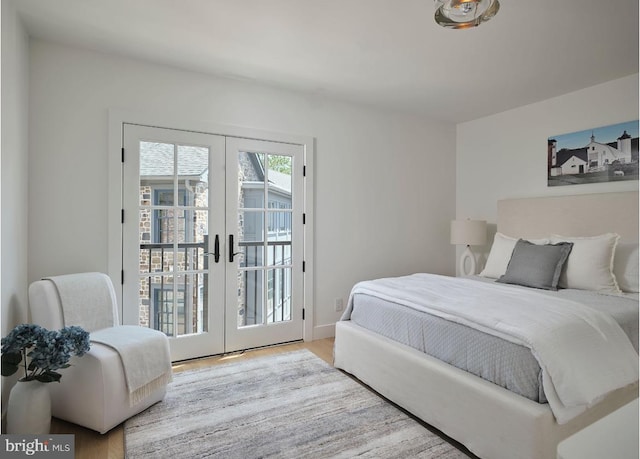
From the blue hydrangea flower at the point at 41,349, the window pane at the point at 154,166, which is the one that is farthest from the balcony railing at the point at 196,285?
the blue hydrangea flower at the point at 41,349

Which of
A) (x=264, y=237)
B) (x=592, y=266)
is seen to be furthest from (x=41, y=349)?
(x=592, y=266)

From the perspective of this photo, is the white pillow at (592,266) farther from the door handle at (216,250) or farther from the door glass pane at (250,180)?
the door handle at (216,250)

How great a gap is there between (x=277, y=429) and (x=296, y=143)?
8.13ft

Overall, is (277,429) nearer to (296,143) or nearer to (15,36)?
(296,143)

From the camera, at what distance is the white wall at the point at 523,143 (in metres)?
3.27

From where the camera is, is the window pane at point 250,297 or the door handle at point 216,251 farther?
the window pane at point 250,297

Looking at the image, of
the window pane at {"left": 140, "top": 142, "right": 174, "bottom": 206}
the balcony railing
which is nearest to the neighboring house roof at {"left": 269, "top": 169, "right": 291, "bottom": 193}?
the balcony railing

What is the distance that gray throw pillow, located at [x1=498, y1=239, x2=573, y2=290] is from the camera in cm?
278

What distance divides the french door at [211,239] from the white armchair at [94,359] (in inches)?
18.8

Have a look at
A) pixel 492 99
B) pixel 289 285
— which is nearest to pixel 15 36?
pixel 289 285

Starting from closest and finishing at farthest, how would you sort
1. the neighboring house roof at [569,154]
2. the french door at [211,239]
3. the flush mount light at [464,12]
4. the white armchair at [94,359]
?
the flush mount light at [464,12], the white armchair at [94,359], the french door at [211,239], the neighboring house roof at [569,154]

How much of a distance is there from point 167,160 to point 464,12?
2374 mm

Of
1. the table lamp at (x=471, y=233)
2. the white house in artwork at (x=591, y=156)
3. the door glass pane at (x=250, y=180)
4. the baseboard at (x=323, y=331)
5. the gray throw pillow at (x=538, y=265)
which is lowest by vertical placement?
the baseboard at (x=323, y=331)

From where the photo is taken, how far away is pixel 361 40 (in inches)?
100
